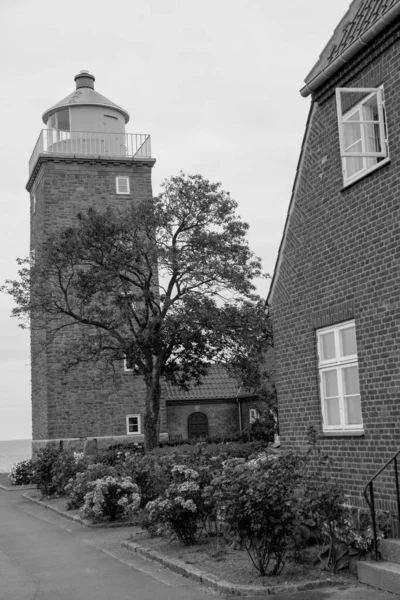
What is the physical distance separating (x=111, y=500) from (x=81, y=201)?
77.7 feet

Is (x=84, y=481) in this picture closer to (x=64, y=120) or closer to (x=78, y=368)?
(x=78, y=368)

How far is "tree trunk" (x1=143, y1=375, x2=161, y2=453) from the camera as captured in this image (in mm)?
30125

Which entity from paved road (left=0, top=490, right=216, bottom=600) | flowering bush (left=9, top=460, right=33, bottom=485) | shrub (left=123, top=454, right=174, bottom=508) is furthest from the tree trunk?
paved road (left=0, top=490, right=216, bottom=600)

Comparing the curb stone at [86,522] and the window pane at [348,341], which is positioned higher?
the window pane at [348,341]

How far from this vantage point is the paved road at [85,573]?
9.90 metres

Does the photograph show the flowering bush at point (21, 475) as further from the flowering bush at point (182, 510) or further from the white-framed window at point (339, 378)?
the white-framed window at point (339, 378)

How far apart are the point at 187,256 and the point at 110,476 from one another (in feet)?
41.1

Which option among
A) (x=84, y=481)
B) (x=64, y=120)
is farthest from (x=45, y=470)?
(x=64, y=120)

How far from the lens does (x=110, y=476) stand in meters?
18.0

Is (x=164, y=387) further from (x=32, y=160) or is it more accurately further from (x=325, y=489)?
(x=325, y=489)

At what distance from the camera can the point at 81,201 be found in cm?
3891

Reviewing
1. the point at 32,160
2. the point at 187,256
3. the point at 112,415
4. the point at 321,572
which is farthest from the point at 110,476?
the point at 32,160

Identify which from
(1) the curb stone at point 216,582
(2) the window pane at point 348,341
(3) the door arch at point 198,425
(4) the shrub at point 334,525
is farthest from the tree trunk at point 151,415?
(4) the shrub at point 334,525

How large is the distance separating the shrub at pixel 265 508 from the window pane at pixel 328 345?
2275mm
